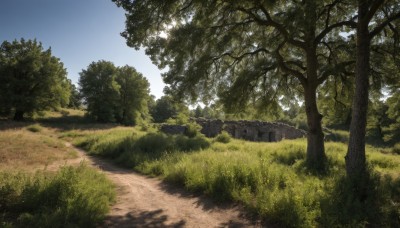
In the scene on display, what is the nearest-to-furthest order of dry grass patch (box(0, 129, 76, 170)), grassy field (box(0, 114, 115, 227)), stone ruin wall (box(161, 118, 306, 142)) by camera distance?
grassy field (box(0, 114, 115, 227)) < dry grass patch (box(0, 129, 76, 170)) < stone ruin wall (box(161, 118, 306, 142))

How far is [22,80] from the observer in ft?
109

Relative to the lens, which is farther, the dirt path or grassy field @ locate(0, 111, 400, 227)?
the dirt path

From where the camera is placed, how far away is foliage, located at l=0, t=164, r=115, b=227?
18.4 feet

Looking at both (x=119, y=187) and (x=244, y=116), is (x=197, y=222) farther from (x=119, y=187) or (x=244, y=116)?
(x=244, y=116)

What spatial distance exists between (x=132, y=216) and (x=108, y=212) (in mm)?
695

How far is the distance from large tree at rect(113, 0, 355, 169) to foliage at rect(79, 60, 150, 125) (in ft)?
106

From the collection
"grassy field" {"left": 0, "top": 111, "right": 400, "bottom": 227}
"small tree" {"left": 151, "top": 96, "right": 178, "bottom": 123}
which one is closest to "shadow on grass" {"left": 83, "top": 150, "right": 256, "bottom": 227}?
"grassy field" {"left": 0, "top": 111, "right": 400, "bottom": 227}

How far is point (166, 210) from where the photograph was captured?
23.9 ft

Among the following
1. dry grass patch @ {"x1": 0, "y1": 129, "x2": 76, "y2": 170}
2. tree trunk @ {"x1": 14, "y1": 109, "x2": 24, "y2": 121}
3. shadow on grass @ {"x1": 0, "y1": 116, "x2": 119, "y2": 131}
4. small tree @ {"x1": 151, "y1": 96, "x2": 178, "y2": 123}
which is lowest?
dry grass patch @ {"x1": 0, "y1": 129, "x2": 76, "y2": 170}

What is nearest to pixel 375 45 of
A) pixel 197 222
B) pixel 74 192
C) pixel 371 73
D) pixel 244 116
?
pixel 371 73

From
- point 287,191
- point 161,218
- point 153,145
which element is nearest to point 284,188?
point 287,191

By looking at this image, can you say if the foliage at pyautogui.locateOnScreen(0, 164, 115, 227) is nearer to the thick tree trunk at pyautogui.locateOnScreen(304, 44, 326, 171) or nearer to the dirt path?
the dirt path

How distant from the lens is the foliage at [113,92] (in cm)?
4281

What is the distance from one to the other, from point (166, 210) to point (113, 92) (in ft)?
127
